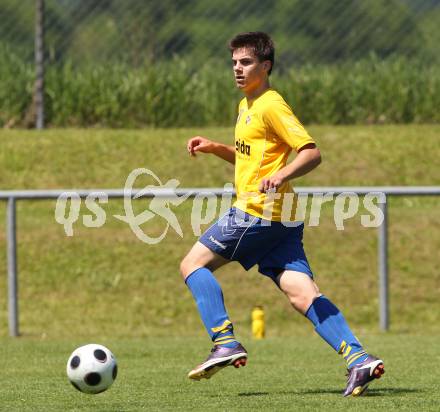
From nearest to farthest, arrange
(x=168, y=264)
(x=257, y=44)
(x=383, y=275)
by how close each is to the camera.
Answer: (x=257, y=44)
(x=383, y=275)
(x=168, y=264)

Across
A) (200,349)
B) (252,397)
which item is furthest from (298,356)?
(252,397)

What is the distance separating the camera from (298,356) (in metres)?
9.57

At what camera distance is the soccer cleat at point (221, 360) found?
22.1ft

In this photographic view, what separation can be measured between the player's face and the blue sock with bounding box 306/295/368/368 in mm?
1311

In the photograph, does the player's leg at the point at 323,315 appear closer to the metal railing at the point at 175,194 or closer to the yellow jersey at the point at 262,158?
the yellow jersey at the point at 262,158

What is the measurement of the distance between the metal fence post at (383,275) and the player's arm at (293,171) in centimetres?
510

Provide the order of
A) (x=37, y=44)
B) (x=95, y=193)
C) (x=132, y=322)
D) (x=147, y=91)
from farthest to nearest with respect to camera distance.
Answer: (x=147, y=91) < (x=37, y=44) < (x=132, y=322) < (x=95, y=193)

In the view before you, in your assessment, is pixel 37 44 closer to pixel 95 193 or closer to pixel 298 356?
pixel 95 193

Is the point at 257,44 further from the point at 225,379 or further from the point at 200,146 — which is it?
the point at 225,379

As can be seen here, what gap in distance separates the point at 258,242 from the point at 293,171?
584 millimetres

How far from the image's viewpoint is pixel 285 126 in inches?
266

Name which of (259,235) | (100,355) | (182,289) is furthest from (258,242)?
(182,289)

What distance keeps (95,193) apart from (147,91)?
6.66m

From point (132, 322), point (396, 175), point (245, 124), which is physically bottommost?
point (132, 322)
